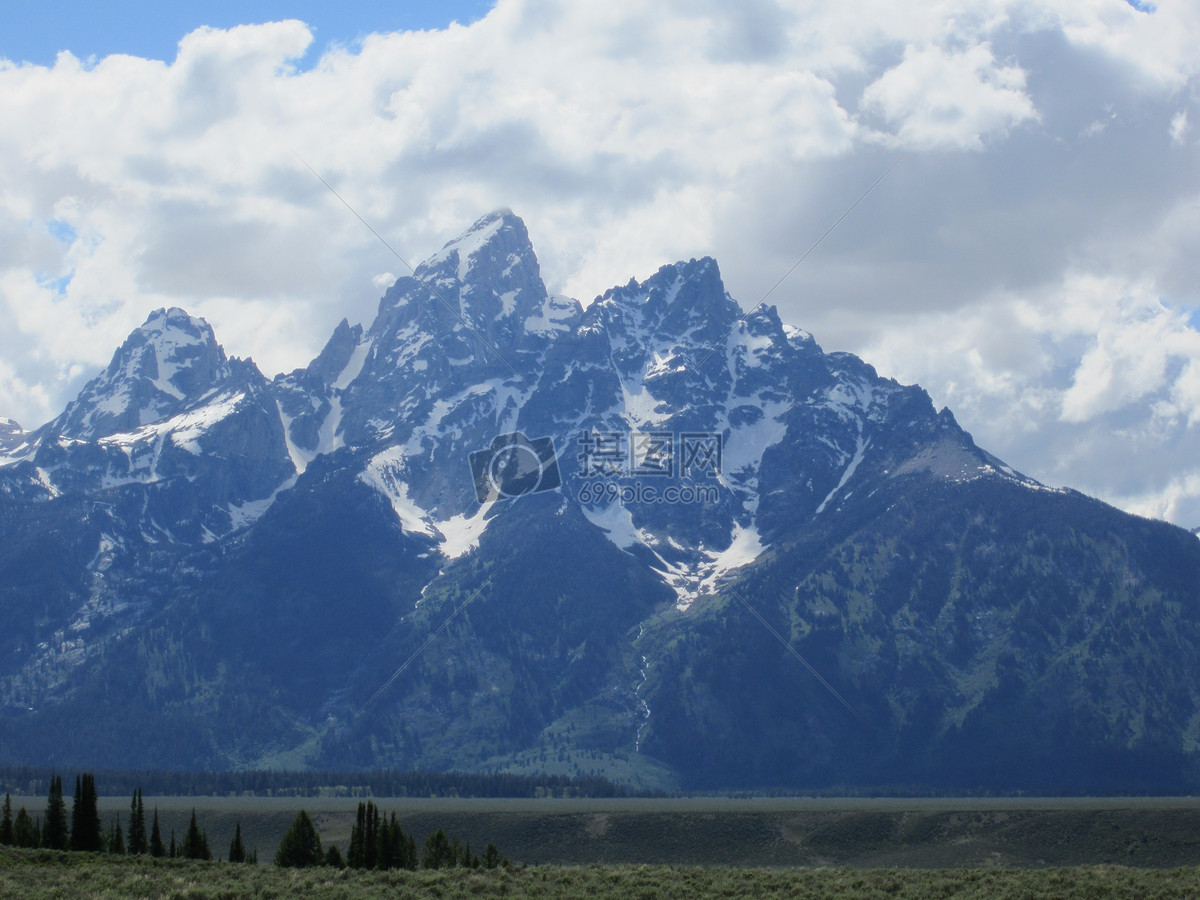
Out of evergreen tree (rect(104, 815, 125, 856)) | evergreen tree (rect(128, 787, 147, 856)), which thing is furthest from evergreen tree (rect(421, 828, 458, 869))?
evergreen tree (rect(104, 815, 125, 856))

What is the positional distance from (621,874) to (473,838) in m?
108

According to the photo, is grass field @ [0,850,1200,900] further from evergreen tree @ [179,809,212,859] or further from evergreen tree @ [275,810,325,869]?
evergreen tree @ [275,810,325,869]

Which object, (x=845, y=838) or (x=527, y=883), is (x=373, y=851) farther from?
(x=845, y=838)

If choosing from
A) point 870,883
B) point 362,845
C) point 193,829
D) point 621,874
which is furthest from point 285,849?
point 870,883

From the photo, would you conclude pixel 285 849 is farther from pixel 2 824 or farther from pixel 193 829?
pixel 2 824

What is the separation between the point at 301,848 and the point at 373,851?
51.7 feet

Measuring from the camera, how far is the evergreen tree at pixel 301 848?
116 m

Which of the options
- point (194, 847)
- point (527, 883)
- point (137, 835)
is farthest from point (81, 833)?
point (527, 883)

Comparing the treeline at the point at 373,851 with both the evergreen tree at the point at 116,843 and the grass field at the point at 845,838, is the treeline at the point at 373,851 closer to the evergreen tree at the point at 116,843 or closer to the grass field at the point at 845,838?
the evergreen tree at the point at 116,843

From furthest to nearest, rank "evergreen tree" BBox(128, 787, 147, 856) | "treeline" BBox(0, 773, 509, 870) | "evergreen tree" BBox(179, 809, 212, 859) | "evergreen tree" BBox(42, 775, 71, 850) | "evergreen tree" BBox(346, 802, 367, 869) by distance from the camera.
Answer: "evergreen tree" BBox(128, 787, 147, 856) → "evergreen tree" BBox(179, 809, 212, 859) → "evergreen tree" BBox(42, 775, 71, 850) → "evergreen tree" BBox(346, 802, 367, 869) → "treeline" BBox(0, 773, 509, 870)

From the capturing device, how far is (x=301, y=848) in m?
116

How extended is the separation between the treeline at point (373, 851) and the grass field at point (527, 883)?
33.0 ft

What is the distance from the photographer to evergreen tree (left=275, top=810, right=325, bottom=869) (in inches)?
4547

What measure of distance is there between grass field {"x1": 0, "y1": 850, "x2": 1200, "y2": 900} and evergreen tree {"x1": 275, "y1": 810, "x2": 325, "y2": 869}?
89.3 ft
